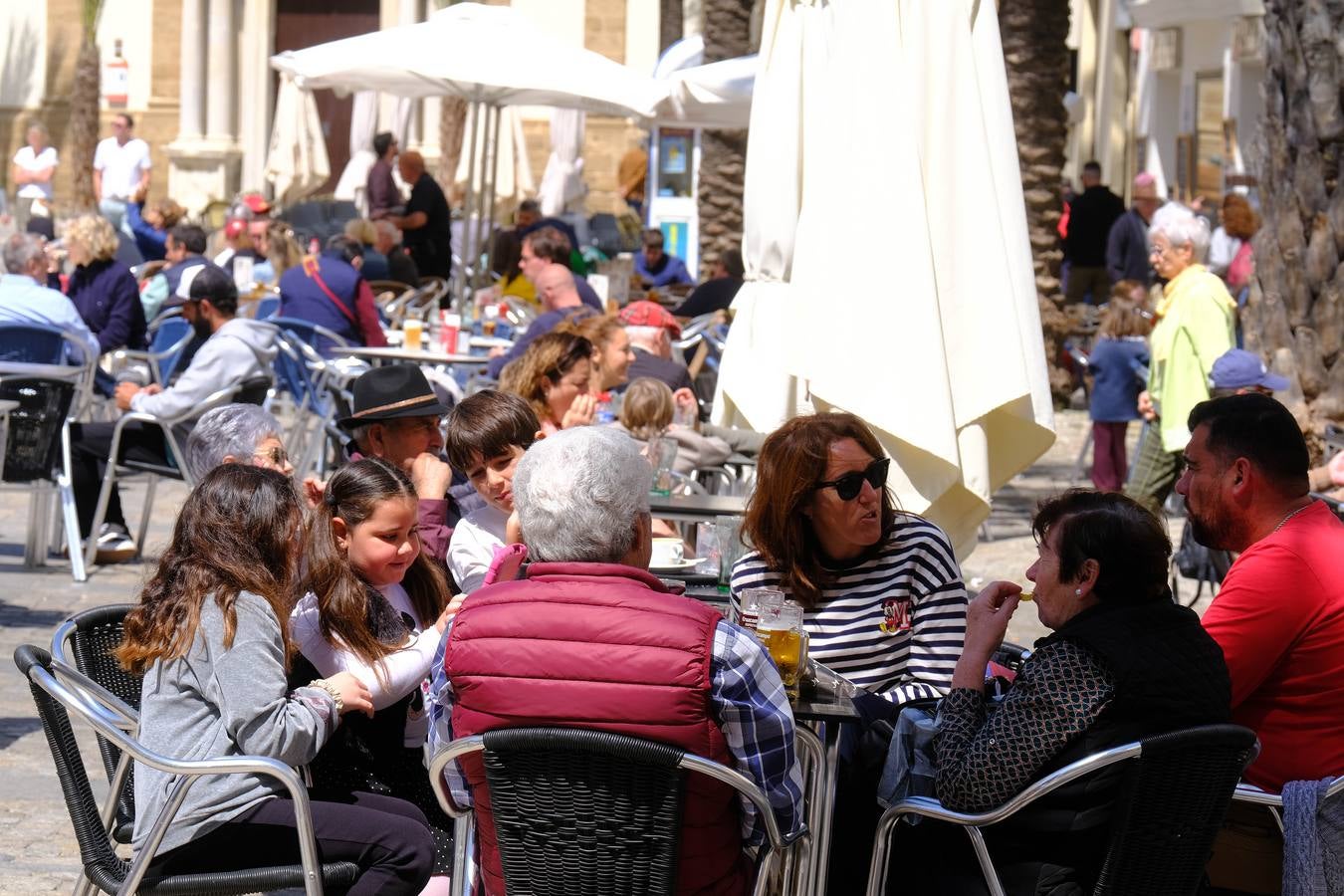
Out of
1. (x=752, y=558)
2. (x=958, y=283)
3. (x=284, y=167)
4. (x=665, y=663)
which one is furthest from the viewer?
(x=284, y=167)

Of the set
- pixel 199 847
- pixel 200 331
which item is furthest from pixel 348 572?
pixel 200 331

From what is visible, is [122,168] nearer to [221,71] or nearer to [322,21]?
[221,71]

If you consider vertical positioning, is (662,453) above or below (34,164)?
below

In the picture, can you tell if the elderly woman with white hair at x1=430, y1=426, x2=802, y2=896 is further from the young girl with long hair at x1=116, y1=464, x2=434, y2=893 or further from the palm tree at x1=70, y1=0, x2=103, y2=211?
the palm tree at x1=70, y1=0, x2=103, y2=211

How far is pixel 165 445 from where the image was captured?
28.8 feet

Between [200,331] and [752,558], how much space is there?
18.4 ft

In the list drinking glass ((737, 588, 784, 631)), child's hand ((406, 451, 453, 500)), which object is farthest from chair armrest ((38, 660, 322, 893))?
child's hand ((406, 451, 453, 500))

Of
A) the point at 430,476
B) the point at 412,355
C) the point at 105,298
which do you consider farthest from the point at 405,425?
the point at 105,298

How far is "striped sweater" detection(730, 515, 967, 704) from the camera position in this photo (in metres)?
4.16

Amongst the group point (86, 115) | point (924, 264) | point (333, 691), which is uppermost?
point (86, 115)

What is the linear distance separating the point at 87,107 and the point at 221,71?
2898 millimetres

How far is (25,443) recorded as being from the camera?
329 inches

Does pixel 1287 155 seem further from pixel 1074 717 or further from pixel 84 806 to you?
pixel 84 806

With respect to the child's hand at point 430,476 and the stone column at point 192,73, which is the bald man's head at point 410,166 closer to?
the child's hand at point 430,476
